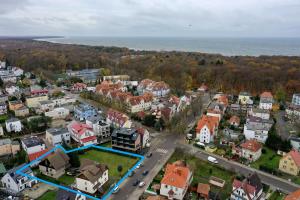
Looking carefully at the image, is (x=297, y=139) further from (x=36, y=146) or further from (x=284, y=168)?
(x=36, y=146)

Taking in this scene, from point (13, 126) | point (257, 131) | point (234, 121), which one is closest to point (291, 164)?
point (257, 131)

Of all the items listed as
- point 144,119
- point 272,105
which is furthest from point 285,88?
point 144,119

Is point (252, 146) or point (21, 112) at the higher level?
point (252, 146)

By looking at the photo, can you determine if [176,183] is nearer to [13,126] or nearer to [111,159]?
[111,159]

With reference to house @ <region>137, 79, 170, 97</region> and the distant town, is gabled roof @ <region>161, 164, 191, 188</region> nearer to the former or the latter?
the distant town

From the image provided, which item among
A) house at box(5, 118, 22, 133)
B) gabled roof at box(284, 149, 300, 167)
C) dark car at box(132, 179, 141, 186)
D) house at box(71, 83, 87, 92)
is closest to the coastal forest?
house at box(71, 83, 87, 92)
